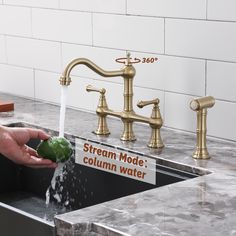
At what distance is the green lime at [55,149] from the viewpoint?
5.08ft

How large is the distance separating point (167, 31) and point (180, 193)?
1.85 feet

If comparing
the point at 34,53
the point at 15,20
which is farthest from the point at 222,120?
the point at 15,20

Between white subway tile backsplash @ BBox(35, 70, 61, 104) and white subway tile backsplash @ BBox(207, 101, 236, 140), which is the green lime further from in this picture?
white subway tile backsplash @ BBox(35, 70, 61, 104)

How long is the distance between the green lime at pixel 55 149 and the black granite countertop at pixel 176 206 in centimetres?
15

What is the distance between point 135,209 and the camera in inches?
46.1

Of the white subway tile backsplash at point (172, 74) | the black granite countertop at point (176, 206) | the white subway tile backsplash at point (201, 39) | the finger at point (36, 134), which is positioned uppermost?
the white subway tile backsplash at point (201, 39)

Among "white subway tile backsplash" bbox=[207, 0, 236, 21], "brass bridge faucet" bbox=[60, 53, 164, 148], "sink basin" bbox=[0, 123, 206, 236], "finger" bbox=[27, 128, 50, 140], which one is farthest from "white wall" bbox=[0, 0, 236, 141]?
"finger" bbox=[27, 128, 50, 140]

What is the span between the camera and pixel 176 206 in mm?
1188

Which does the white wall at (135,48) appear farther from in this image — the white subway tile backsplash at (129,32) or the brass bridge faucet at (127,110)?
the brass bridge faucet at (127,110)

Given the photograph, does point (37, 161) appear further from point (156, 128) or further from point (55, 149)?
point (156, 128)

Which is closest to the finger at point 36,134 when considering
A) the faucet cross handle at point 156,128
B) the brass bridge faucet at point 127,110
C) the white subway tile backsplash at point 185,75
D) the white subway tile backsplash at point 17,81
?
the brass bridge faucet at point 127,110

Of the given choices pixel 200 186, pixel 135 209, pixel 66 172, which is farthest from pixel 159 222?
pixel 66 172

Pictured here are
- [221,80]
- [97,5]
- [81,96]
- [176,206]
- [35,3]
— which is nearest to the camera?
[176,206]

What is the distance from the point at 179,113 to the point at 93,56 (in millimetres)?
360
